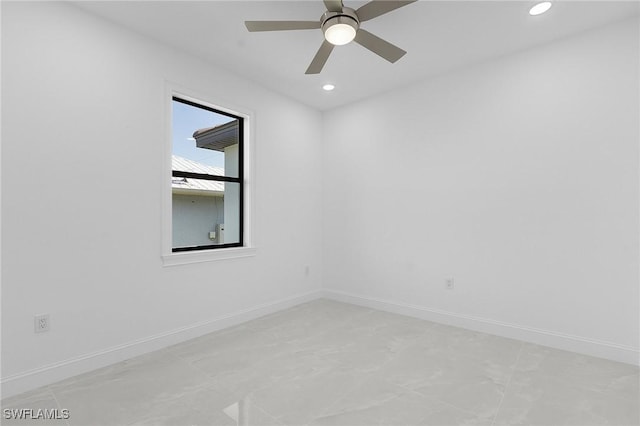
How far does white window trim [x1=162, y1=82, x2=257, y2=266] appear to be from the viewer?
2906mm

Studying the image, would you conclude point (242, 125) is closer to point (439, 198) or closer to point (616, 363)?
point (439, 198)

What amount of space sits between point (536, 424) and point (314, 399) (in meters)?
1.26

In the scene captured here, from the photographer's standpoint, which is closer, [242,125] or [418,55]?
[418,55]

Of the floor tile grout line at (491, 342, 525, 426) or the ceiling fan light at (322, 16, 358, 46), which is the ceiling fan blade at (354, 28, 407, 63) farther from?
the floor tile grout line at (491, 342, 525, 426)

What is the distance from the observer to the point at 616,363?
254cm

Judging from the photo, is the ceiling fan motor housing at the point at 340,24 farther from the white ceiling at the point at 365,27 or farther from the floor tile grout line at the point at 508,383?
the floor tile grout line at the point at 508,383

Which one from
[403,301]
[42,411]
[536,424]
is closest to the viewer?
[536,424]

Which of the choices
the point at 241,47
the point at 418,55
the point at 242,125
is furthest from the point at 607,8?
the point at 242,125

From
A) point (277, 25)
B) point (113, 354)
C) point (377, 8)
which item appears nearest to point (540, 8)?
point (377, 8)

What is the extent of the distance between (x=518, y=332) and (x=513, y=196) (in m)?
1.29

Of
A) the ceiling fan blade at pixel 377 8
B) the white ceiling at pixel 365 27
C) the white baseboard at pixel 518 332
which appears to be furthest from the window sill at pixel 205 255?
the ceiling fan blade at pixel 377 8

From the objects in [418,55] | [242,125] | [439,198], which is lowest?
[439,198]

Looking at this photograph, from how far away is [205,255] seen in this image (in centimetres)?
322

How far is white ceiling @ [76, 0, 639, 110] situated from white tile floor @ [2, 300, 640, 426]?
2.73 metres
